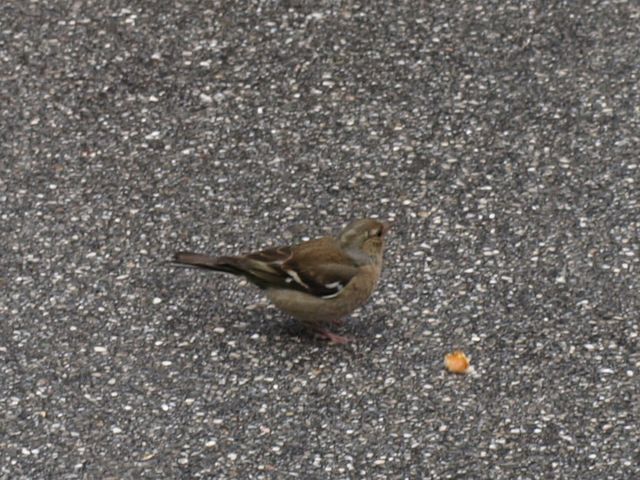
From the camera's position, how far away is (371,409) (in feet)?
19.0

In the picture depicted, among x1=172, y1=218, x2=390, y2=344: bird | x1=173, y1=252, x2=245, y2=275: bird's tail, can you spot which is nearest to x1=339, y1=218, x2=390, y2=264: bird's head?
x1=172, y1=218, x2=390, y2=344: bird

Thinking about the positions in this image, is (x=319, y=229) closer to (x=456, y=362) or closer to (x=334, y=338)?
(x=334, y=338)

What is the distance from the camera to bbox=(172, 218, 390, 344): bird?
611 cm

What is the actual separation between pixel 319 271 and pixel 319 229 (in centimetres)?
77

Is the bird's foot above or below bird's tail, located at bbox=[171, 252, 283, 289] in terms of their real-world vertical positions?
below

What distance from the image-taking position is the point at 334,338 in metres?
6.21

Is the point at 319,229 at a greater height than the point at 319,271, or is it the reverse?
the point at 319,271

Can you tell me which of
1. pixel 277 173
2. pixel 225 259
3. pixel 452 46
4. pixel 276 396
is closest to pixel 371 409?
pixel 276 396

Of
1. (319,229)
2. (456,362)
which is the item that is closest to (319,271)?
(456,362)

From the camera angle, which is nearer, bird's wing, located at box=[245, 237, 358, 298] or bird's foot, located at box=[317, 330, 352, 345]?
bird's wing, located at box=[245, 237, 358, 298]

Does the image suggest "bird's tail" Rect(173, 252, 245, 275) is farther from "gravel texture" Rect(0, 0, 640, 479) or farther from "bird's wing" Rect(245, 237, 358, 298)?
"gravel texture" Rect(0, 0, 640, 479)

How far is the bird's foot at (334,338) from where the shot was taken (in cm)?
621

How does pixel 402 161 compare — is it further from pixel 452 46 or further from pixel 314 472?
pixel 314 472

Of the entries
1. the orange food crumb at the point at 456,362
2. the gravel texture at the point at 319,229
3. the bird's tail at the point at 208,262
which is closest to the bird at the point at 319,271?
the bird's tail at the point at 208,262
